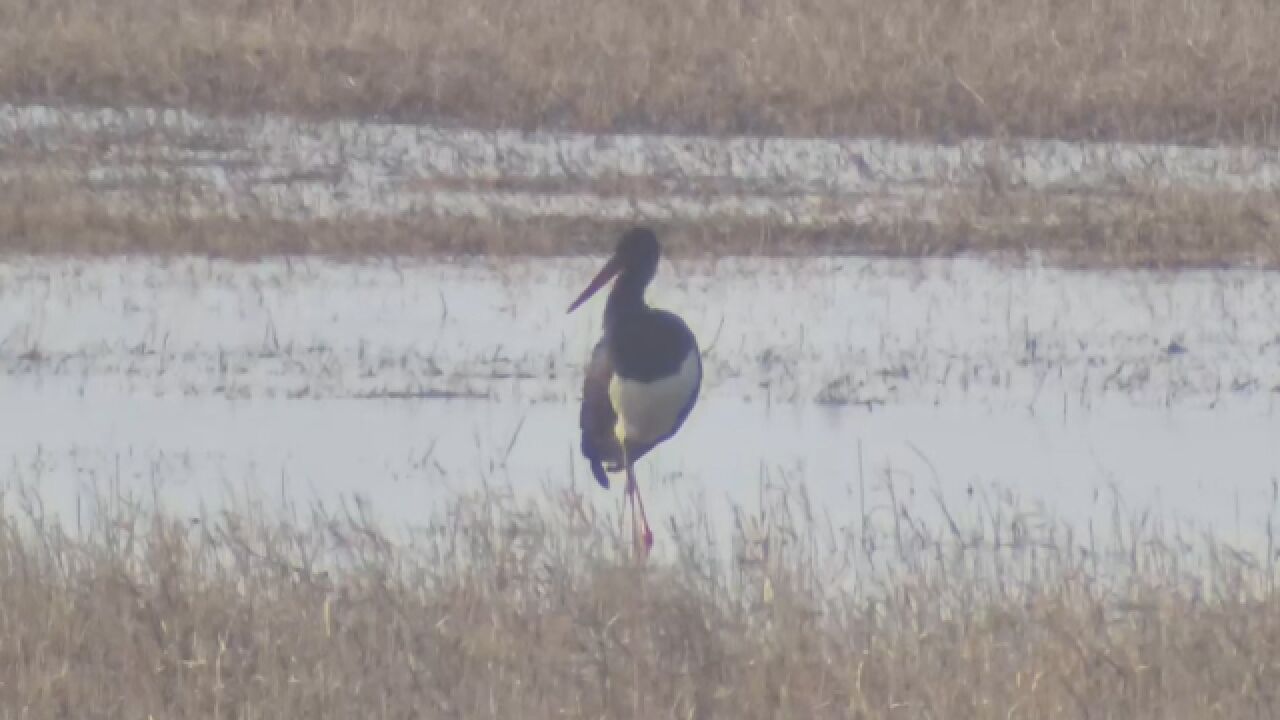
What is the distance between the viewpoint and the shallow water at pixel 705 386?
6.95m

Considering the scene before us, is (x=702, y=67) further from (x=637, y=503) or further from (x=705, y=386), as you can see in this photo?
(x=637, y=503)

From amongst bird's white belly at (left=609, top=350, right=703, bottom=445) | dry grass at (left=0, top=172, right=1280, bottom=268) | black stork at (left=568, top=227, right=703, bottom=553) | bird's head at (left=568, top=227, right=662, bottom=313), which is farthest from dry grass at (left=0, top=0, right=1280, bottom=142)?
bird's white belly at (left=609, top=350, right=703, bottom=445)

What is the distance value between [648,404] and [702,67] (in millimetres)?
7423

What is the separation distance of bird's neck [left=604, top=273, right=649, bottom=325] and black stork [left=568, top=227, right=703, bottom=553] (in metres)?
0.24

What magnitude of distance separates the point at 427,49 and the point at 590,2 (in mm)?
1704

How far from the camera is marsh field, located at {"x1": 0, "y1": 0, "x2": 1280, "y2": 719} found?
4.81 metres

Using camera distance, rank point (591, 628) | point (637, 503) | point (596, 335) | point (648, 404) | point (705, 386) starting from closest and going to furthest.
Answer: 1. point (591, 628)
2. point (637, 503)
3. point (648, 404)
4. point (705, 386)
5. point (596, 335)

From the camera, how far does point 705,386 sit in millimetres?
8258

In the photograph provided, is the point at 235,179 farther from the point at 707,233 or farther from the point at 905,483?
the point at 905,483

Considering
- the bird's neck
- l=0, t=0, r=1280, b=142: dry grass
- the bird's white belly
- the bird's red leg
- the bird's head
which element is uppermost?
l=0, t=0, r=1280, b=142: dry grass

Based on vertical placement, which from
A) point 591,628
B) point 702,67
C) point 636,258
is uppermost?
point 702,67

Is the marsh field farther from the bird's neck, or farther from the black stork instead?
the bird's neck

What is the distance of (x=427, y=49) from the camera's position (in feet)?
46.7

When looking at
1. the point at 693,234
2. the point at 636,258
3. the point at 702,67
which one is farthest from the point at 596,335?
the point at 702,67
